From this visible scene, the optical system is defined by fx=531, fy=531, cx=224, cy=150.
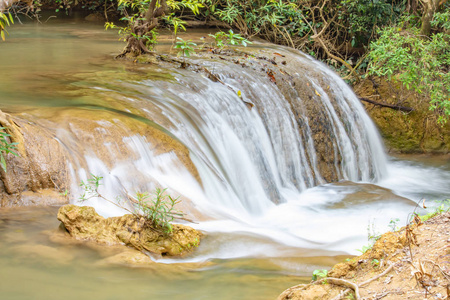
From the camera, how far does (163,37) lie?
11.3 meters

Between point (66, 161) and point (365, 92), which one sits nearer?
point (66, 161)

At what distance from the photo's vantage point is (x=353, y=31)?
11367mm

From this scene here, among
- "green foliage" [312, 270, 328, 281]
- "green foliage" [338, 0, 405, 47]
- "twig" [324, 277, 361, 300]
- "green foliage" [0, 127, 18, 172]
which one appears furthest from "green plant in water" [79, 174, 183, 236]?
"green foliage" [338, 0, 405, 47]

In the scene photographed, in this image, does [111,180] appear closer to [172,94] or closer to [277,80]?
[172,94]

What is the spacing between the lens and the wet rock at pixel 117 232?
157 inches

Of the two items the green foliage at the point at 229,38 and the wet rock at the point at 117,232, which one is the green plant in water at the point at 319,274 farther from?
the green foliage at the point at 229,38

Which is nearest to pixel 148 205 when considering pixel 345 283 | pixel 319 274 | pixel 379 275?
pixel 319 274

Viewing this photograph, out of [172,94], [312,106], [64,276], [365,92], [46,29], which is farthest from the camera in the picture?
[46,29]

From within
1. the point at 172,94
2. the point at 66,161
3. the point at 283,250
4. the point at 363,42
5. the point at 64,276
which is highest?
the point at 363,42

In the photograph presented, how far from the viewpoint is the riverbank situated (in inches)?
109

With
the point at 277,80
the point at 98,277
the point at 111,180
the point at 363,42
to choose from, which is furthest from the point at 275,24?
the point at 98,277

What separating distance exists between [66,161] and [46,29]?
27.7 ft

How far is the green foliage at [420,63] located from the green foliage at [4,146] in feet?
21.1

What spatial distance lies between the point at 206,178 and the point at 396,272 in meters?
2.93
